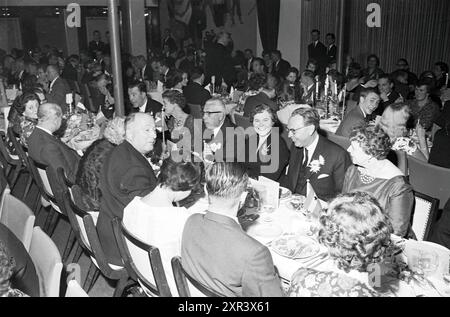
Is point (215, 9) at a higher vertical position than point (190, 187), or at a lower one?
higher

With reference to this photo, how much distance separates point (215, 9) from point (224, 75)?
4.58m

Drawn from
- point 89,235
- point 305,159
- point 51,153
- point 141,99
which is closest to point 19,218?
point 89,235

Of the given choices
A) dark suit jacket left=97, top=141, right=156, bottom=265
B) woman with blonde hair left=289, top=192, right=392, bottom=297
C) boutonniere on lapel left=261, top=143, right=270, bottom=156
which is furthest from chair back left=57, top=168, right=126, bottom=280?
boutonniere on lapel left=261, top=143, right=270, bottom=156

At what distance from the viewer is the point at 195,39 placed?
14.6m

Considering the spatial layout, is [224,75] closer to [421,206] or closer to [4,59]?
[4,59]

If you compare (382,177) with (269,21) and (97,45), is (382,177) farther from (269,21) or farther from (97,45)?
A: (97,45)

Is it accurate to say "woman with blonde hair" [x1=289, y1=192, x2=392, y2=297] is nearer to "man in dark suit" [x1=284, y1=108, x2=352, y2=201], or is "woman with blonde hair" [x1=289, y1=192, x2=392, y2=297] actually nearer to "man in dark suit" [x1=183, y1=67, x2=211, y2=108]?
"man in dark suit" [x1=284, y1=108, x2=352, y2=201]

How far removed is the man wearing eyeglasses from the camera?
14.9 feet

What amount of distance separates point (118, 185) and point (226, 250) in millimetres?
1400

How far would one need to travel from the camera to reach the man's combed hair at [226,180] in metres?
2.33

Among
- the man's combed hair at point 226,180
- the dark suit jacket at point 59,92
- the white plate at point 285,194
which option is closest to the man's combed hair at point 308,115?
the white plate at point 285,194

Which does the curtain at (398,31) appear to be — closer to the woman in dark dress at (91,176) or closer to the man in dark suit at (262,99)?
the man in dark suit at (262,99)

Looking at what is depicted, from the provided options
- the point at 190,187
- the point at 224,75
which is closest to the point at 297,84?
the point at 224,75

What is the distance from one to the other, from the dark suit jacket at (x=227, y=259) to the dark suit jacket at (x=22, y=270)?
2.63 feet
